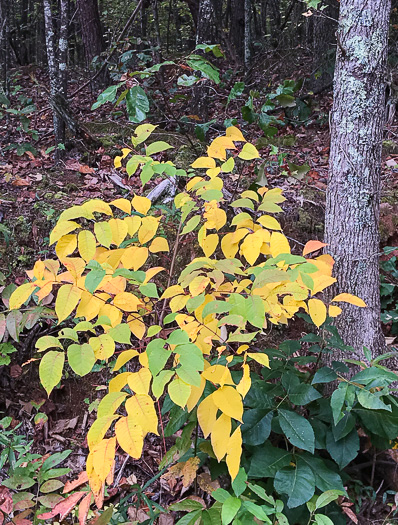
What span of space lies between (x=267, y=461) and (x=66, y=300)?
3.79ft

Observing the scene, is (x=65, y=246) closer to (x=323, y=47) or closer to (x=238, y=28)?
(x=323, y=47)

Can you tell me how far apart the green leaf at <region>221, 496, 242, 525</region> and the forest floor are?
3.23 ft

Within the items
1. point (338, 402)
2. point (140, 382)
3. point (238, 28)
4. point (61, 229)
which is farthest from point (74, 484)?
point (238, 28)

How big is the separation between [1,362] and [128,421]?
208 centimetres

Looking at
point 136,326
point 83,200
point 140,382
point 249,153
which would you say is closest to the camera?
point 140,382

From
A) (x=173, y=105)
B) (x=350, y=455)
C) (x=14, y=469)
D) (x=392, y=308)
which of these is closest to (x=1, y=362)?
(x=14, y=469)

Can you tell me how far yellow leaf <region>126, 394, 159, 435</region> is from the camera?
1.09 m

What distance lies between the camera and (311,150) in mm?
5270

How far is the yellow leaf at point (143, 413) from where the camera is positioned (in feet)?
3.57

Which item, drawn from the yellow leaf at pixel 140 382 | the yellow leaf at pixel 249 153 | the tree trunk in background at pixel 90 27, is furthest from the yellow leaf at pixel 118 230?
the tree trunk in background at pixel 90 27

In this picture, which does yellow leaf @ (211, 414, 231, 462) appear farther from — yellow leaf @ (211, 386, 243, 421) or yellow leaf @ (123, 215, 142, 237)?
yellow leaf @ (123, 215, 142, 237)

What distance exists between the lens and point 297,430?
66.7 inches

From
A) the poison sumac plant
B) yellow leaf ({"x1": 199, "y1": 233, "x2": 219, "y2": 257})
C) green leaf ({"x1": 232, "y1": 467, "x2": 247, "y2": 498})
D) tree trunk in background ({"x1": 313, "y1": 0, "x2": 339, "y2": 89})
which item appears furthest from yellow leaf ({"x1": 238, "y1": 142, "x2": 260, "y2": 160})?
tree trunk in background ({"x1": 313, "y1": 0, "x2": 339, "y2": 89})

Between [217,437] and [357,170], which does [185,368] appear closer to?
[217,437]
